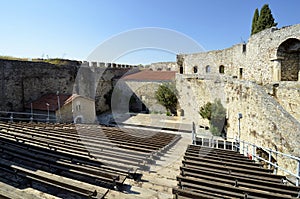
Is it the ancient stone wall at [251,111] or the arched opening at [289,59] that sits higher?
the arched opening at [289,59]

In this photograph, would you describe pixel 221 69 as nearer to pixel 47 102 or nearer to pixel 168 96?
pixel 168 96

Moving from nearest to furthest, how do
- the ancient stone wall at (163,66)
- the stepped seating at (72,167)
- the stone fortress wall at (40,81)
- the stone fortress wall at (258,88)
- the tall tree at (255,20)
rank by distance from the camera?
1. the stepped seating at (72,167)
2. the stone fortress wall at (258,88)
3. the stone fortress wall at (40,81)
4. the tall tree at (255,20)
5. the ancient stone wall at (163,66)

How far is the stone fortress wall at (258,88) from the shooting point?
6509mm

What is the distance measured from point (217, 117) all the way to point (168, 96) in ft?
17.1

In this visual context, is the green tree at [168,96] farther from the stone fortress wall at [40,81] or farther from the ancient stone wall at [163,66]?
the ancient stone wall at [163,66]

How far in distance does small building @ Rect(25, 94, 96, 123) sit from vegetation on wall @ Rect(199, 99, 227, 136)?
8.47m

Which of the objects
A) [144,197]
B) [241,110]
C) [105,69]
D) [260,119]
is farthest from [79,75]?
[144,197]

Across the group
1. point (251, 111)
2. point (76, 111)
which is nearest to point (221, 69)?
point (251, 111)

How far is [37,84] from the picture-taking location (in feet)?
46.5

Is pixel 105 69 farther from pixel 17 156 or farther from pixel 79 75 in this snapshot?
pixel 17 156

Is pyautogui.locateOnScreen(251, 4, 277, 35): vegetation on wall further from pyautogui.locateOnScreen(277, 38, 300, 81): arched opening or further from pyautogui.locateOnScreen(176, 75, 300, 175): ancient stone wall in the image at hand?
pyautogui.locateOnScreen(176, 75, 300, 175): ancient stone wall

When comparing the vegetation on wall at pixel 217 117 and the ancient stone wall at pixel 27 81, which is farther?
the ancient stone wall at pixel 27 81

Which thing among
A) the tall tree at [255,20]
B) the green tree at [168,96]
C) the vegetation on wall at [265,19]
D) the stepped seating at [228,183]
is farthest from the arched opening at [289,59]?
the stepped seating at [228,183]

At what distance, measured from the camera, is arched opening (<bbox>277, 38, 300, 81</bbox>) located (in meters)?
10.5
